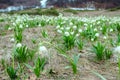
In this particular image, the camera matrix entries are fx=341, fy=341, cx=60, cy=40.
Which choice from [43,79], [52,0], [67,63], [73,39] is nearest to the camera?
[43,79]

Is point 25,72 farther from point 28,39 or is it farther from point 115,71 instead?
point 28,39

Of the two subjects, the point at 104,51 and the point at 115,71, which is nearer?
the point at 115,71

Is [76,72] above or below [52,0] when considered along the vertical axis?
above

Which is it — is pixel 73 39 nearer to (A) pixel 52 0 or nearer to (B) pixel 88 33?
(B) pixel 88 33

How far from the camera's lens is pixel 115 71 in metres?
3.52

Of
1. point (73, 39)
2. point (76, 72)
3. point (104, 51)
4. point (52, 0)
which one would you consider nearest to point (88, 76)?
point (76, 72)

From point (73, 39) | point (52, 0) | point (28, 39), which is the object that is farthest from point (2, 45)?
point (52, 0)

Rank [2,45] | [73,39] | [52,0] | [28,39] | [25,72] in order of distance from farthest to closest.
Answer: [52,0]
[28,39]
[2,45]
[73,39]
[25,72]

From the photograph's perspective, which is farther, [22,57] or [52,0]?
[52,0]

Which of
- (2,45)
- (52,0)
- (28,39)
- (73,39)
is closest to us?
(73,39)

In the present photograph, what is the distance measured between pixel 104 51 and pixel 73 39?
2.54ft

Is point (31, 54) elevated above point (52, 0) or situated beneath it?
elevated above

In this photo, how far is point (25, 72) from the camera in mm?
3488

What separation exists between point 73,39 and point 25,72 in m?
1.34
